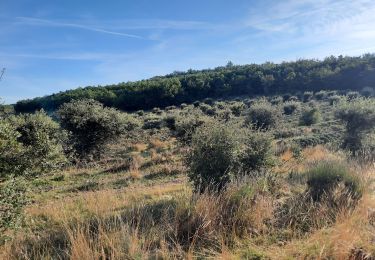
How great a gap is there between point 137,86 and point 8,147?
75.2 meters

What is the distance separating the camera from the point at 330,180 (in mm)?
6559

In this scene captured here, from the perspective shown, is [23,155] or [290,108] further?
[290,108]

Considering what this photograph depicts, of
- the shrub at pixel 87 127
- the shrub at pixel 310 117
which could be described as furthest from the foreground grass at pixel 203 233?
the shrub at pixel 310 117

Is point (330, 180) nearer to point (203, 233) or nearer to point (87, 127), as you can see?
point (203, 233)

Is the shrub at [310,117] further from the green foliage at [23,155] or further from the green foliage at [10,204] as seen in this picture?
the green foliage at [10,204]

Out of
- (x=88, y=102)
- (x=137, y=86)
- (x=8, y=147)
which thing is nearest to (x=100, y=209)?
(x=8, y=147)

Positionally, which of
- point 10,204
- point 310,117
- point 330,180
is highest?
point 10,204

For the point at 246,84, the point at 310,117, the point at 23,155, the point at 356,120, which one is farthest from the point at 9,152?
the point at 246,84

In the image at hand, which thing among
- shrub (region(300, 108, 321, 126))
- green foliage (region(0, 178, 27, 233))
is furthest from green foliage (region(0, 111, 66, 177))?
shrub (region(300, 108, 321, 126))

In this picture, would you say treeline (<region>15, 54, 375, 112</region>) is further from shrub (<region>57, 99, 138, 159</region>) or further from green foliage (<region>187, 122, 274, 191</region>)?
green foliage (<region>187, 122, 274, 191</region>)

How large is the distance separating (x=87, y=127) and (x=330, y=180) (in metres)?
15.9

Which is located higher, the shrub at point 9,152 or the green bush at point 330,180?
the shrub at point 9,152

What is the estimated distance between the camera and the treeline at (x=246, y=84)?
206ft

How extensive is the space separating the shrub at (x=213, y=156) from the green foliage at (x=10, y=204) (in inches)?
135
